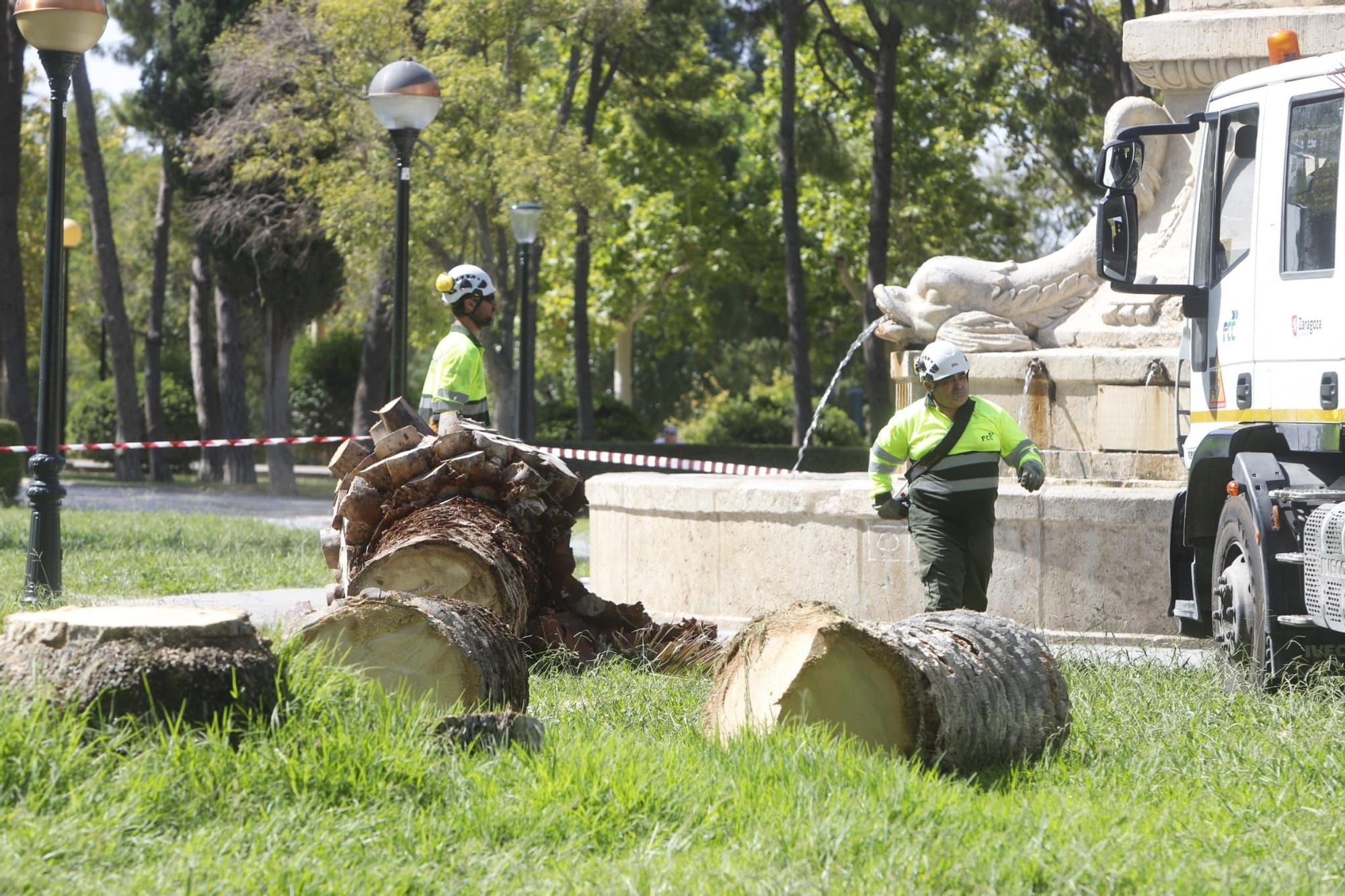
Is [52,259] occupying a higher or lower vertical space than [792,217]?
lower

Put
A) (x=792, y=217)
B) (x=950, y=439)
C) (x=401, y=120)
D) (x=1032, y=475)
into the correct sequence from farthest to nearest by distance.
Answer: (x=792, y=217)
(x=401, y=120)
(x=950, y=439)
(x=1032, y=475)

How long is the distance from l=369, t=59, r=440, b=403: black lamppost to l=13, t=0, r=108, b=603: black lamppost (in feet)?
7.25

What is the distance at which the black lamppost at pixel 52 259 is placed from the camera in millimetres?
10094

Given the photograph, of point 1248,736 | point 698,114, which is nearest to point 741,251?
point 698,114

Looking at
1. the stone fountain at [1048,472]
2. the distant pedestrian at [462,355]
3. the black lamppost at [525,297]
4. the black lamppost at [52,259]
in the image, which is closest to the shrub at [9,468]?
the black lamppost at [525,297]

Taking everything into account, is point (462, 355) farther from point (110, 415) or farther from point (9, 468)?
point (110, 415)

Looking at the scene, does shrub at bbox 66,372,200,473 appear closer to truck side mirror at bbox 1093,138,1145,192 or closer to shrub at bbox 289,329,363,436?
shrub at bbox 289,329,363,436

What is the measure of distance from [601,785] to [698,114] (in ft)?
97.1

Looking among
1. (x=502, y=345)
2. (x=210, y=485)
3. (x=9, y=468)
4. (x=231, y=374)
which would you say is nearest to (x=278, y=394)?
(x=231, y=374)

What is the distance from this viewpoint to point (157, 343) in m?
33.3

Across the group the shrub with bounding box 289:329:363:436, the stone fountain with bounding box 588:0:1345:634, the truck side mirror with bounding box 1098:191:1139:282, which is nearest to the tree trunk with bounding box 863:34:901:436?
the shrub with bounding box 289:329:363:436

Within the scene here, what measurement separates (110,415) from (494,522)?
1184 inches

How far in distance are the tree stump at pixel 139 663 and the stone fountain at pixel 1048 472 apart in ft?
17.0

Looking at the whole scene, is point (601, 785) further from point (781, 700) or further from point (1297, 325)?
point (1297, 325)
